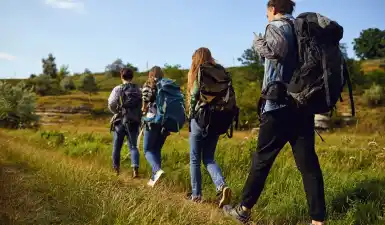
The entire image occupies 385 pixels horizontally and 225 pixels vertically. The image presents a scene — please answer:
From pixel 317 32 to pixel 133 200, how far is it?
85.0 inches

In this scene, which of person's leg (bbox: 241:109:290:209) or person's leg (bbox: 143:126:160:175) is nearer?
person's leg (bbox: 241:109:290:209)

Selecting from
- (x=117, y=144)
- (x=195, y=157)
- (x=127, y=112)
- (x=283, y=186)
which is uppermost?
(x=127, y=112)

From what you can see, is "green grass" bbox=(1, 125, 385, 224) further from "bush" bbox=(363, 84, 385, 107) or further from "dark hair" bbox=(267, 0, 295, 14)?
"bush" bbox=(363, 84, 385, 107)

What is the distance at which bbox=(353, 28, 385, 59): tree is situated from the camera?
96.5 m

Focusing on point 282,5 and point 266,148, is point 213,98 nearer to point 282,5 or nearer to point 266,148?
point 266,148

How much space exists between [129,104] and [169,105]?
153 centimetres

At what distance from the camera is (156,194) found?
13.1 ft

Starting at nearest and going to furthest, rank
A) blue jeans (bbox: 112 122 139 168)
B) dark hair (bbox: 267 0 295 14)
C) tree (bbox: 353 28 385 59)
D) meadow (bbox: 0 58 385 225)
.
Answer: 1. meadow (bbox: 0 58 385 225)
2. dark hair (bbox: 267 0 295 14)
3. blue jeans (bbox: 112 122 139 168)
4. tree (bbox: 353 28 385 59)

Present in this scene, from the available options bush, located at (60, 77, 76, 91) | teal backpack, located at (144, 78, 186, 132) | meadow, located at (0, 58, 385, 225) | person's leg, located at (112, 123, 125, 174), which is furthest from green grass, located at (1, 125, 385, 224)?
bush, located at (60, 77, 76, 91)

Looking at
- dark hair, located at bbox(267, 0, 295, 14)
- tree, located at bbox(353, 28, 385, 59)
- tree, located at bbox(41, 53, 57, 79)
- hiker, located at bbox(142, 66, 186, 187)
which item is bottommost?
hiker, located at bbox(142, 66, 186, 187)

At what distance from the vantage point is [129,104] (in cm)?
717

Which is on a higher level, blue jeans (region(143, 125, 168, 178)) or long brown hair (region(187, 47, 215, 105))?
long brown hair (region(187, 47, 215, 105))

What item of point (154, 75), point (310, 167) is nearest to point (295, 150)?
point (310, 167)

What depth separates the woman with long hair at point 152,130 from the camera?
6043 mm
